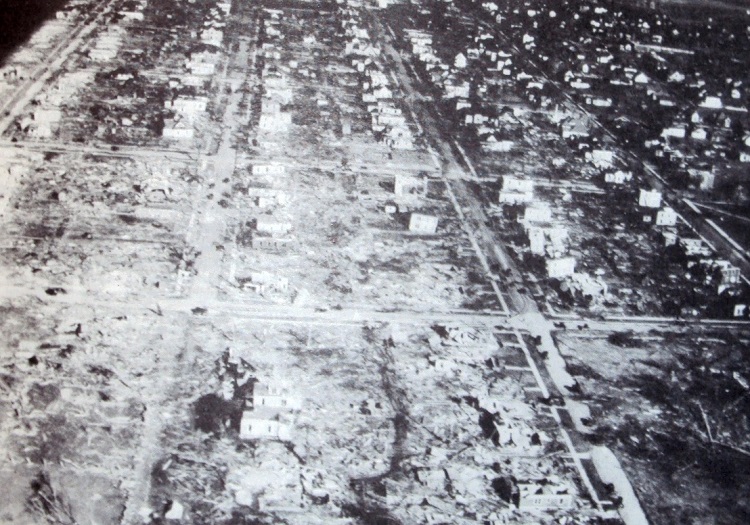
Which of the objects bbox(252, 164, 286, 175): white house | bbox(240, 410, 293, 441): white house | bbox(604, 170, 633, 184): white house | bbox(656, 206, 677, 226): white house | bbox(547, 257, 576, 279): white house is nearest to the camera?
bbox(240, 410, 293, 441): white house

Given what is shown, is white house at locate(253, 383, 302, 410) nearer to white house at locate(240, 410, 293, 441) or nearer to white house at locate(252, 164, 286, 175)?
white house at locate(240, 410, 293, 441)

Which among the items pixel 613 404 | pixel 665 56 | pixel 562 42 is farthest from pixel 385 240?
pixel 665 56

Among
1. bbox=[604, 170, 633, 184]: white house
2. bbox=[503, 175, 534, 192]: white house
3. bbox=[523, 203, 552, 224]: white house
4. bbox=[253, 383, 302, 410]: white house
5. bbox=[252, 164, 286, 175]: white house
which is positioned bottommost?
bbox=[253, 383, 302, 410]: white house

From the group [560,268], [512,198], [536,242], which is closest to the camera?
[560,268]

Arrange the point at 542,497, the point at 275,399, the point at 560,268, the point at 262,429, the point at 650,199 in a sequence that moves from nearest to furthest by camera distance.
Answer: the point at 542,497 < the point at 262,429 < the point at 275,399 < the point at 560,268 < the point at 650,199

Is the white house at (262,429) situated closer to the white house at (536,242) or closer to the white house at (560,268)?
the white house at (560,268)

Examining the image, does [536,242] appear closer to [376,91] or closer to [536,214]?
[536,214]

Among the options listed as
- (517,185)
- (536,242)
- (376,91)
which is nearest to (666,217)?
(517,185)

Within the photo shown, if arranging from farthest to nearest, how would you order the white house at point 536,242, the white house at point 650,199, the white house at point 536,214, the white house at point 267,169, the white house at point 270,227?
the white house at point 650,199 → the white house at point 267,169 → the white house at point 536,214 → the white house at point 536,242 → the white house at point 270,227

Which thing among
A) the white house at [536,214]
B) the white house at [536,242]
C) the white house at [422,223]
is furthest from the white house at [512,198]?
the white house at [422,223]

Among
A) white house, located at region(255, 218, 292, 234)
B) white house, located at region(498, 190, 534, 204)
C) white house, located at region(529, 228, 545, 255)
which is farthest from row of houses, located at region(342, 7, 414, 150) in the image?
white house, located at region(255, 218, 292, 234)

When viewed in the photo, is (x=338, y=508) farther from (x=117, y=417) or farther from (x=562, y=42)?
(x=562, y=42)
